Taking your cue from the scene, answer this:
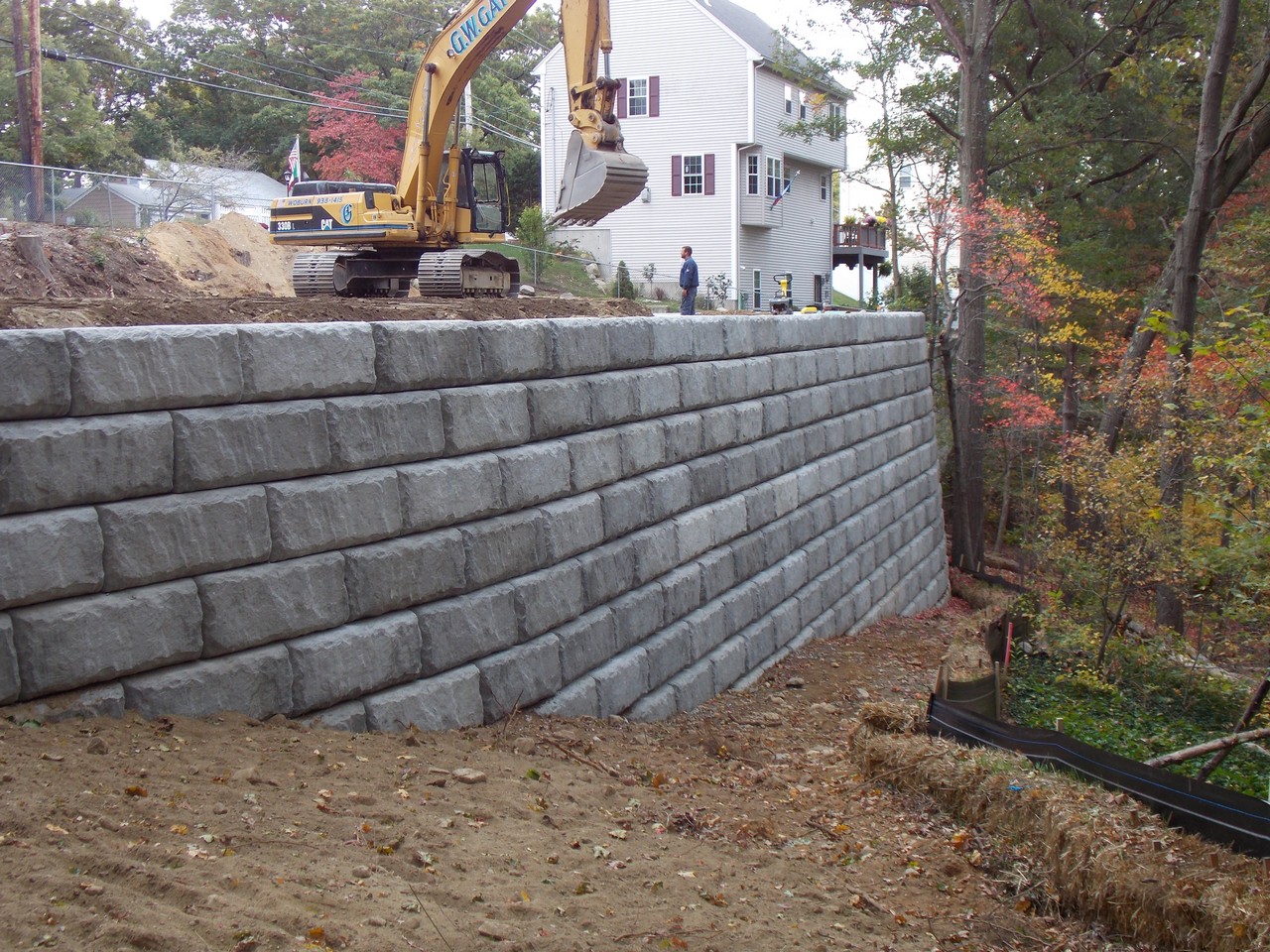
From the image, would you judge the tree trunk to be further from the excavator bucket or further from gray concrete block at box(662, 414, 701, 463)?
gray concrete block at box(662, 414, 701, 463)

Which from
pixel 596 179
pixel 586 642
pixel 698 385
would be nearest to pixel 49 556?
pixel 586 642

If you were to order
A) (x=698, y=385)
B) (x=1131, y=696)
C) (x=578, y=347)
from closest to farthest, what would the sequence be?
(x=578, y=347)
(x=698, y=385)
(x=1131, y=696)

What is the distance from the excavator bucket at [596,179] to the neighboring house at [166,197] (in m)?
11.2

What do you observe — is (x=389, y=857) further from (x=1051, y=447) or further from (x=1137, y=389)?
(x=1051, y=447)

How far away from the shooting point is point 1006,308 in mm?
25328

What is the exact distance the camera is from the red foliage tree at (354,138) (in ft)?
112

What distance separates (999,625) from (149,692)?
43.0 ft

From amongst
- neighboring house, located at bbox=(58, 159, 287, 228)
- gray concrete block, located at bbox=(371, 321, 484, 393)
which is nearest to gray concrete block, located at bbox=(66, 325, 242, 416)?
gray concrete block, located at bbox=(371, 321, 484, 393)

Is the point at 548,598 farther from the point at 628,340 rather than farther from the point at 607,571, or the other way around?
the point at 628,340

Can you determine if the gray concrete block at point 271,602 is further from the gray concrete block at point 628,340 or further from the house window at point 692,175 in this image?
the house window at point 692,175

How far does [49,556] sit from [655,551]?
4.70 meters

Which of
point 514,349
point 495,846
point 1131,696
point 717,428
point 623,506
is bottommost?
point 1131,696

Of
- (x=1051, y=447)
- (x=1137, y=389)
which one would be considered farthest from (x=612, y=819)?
(x=1051, y=447)

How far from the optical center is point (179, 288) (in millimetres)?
17188
